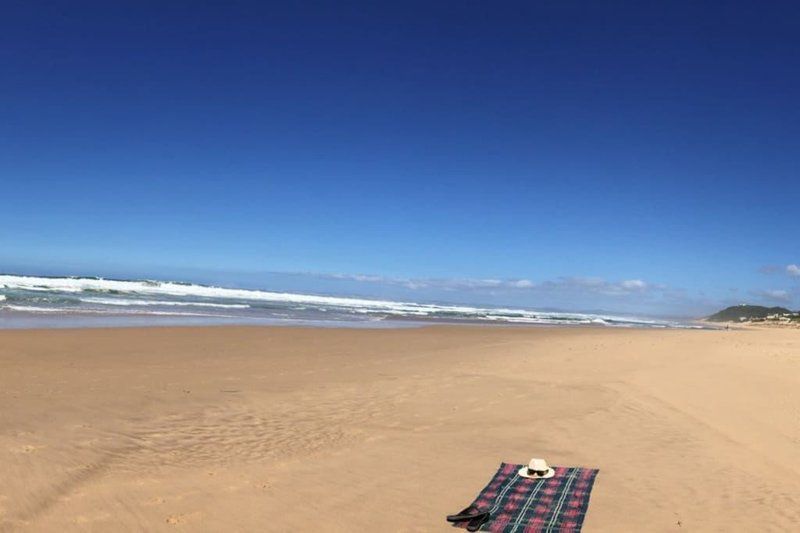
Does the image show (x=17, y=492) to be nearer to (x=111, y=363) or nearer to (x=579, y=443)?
(x=579, y=443)

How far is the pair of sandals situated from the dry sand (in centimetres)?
14

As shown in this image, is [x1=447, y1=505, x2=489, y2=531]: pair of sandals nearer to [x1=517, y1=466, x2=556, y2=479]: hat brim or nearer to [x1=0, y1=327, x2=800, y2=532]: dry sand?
[x1=0, y1=327, x2=800, y2=532]: dry sand

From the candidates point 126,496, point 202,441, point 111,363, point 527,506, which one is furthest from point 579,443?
point 111,363

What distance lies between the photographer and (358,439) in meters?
7.38

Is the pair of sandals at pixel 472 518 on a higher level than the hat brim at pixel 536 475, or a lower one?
lower

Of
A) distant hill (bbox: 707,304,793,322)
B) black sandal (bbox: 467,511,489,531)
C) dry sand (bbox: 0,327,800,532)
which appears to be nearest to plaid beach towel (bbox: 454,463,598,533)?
black sandal (bbox: 467,511,489,531)

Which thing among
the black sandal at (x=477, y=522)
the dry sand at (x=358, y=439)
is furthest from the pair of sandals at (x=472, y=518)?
the dry sand at (x=358, y=439)

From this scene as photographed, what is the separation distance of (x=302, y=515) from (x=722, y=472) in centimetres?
461

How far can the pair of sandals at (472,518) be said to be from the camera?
478cm

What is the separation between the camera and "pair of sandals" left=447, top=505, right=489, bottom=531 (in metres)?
4.78

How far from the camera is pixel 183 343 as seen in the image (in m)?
16.4

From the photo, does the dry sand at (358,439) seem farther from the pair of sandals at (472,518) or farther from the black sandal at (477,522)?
the black sandal at (477,522)

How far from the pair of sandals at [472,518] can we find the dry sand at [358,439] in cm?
14

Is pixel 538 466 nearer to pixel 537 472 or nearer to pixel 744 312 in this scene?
pixel 537 472
